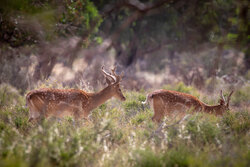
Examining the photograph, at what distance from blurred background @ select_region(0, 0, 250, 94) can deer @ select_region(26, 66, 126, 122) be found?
138cm

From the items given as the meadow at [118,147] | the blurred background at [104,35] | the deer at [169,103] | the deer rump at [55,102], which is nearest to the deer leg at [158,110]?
the deer at [169,103]

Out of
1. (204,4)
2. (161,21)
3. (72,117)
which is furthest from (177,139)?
(161,21)

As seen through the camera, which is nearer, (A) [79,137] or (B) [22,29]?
(A) [79,137]

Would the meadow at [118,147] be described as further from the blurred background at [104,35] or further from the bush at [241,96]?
the bush at [241,96]

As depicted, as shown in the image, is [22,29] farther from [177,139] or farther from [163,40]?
[163,40]

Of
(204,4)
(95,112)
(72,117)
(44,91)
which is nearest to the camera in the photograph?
(44,91)

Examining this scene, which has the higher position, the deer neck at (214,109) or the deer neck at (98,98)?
the deer neck at (98,98)

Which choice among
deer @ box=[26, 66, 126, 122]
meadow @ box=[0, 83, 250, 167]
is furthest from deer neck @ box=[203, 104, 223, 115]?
deer @ box=[26, 66, 126, 122]

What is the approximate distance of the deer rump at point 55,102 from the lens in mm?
6609

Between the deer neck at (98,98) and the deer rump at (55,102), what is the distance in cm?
25

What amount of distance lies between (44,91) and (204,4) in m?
9.26

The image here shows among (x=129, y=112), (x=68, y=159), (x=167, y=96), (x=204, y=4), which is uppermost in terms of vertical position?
(x=204, y=4)

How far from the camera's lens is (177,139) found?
548cm

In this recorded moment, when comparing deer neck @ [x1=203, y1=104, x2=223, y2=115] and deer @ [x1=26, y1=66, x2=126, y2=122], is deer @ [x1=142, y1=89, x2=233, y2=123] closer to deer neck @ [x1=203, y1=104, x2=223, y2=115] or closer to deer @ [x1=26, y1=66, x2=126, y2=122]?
deer neck @ [x1=203, y1=104, x2=223, y2=115]
